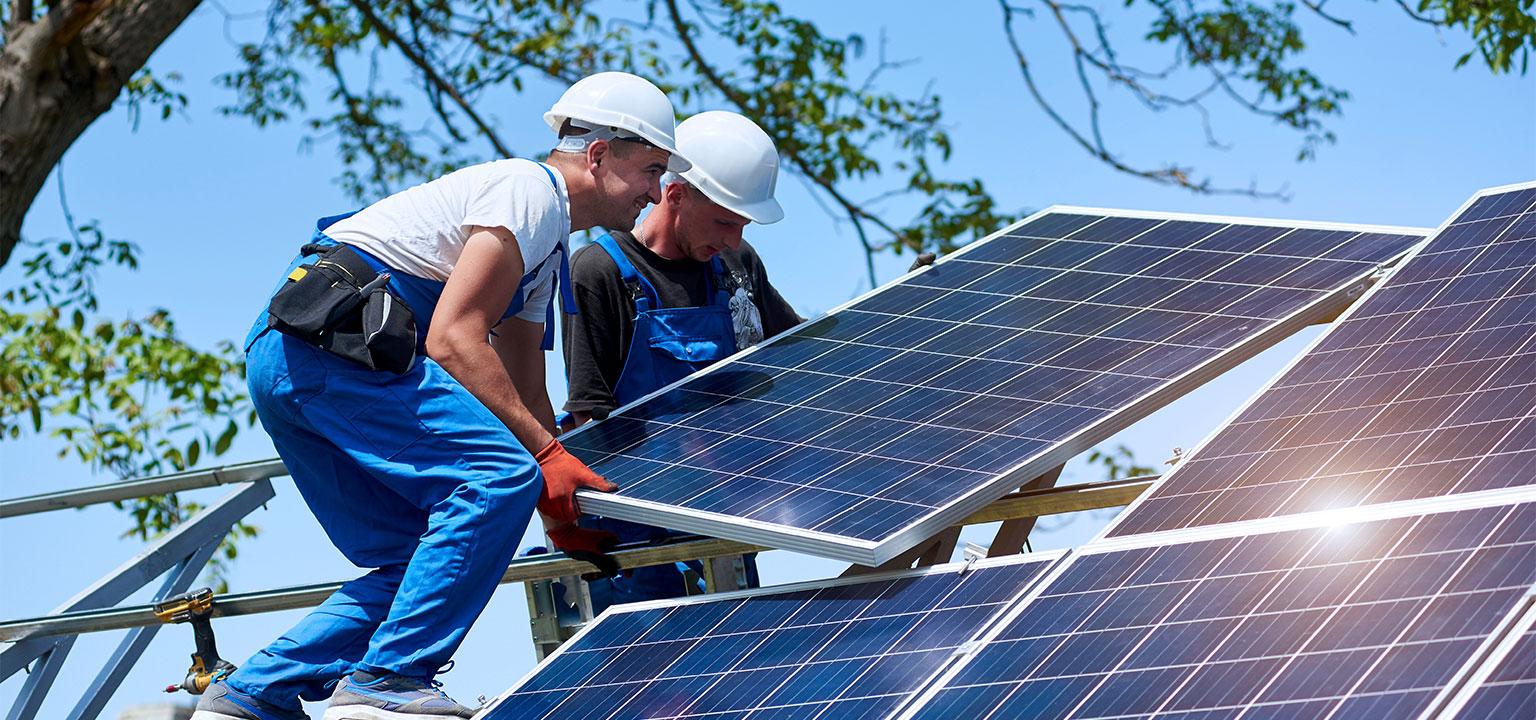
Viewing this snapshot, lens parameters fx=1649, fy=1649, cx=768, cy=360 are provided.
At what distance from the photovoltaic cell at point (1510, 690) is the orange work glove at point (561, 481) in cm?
276

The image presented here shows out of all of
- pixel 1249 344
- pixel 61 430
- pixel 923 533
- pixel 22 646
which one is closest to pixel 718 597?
pixel 923 533

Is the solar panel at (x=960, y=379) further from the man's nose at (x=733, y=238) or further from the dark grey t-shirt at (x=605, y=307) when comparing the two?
the man's nose at (x=733, y=238)

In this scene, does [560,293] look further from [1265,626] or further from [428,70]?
[428,70]

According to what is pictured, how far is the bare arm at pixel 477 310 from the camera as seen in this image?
189 inches

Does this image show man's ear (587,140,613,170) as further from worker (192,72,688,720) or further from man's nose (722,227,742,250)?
man's nose (722,227,742,250)

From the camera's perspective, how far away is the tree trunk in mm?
10242

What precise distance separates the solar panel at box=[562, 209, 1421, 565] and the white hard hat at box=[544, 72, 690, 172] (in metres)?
1.03

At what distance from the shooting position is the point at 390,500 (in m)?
5.09

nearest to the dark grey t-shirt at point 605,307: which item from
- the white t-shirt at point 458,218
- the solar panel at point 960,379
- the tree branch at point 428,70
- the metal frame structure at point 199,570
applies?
the solar panel at point 960,379

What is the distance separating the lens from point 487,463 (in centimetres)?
476

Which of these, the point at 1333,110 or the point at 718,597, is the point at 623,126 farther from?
the point at 1333,110

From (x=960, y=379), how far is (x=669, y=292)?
4.03ft

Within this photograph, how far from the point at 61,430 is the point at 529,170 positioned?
8965 mm

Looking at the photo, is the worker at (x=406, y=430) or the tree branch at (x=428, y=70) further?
the tree branch at (x=428, y=70)
